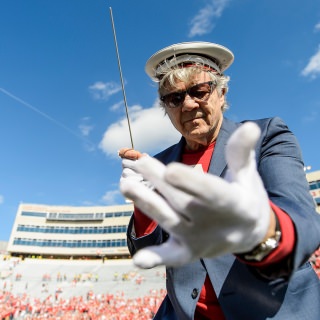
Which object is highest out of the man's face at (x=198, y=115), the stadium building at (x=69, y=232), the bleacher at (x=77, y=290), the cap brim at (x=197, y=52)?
the stadium building at (x=69, y=232)

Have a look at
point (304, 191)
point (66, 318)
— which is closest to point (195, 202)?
point (304, 191)

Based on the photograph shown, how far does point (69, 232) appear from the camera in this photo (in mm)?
50531

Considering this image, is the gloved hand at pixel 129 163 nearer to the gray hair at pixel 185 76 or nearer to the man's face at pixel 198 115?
the man's face at pixel 198 115

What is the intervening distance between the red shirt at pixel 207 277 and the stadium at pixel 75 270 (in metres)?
12.7

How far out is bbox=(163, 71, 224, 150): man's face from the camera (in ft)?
6.93

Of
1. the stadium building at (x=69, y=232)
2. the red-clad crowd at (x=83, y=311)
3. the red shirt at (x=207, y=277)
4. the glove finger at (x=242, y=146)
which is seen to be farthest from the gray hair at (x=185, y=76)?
the stadium building at (x=69, y=232)

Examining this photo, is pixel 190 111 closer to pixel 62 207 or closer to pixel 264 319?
pixel 264 319

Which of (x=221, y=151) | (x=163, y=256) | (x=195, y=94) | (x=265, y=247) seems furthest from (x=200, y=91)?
(x=163, y=256)

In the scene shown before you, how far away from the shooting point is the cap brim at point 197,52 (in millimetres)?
2299

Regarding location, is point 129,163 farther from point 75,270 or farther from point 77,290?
point 75,270

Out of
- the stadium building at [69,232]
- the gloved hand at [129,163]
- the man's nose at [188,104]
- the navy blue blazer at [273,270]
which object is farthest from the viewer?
the stadium building at [69,232]

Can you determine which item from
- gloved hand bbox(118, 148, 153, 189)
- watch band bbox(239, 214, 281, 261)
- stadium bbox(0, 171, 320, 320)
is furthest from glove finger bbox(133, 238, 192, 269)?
stadium bbox(0, 171, 320, 320)

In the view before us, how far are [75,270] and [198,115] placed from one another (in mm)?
41038

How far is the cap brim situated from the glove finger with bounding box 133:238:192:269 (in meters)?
1.88
